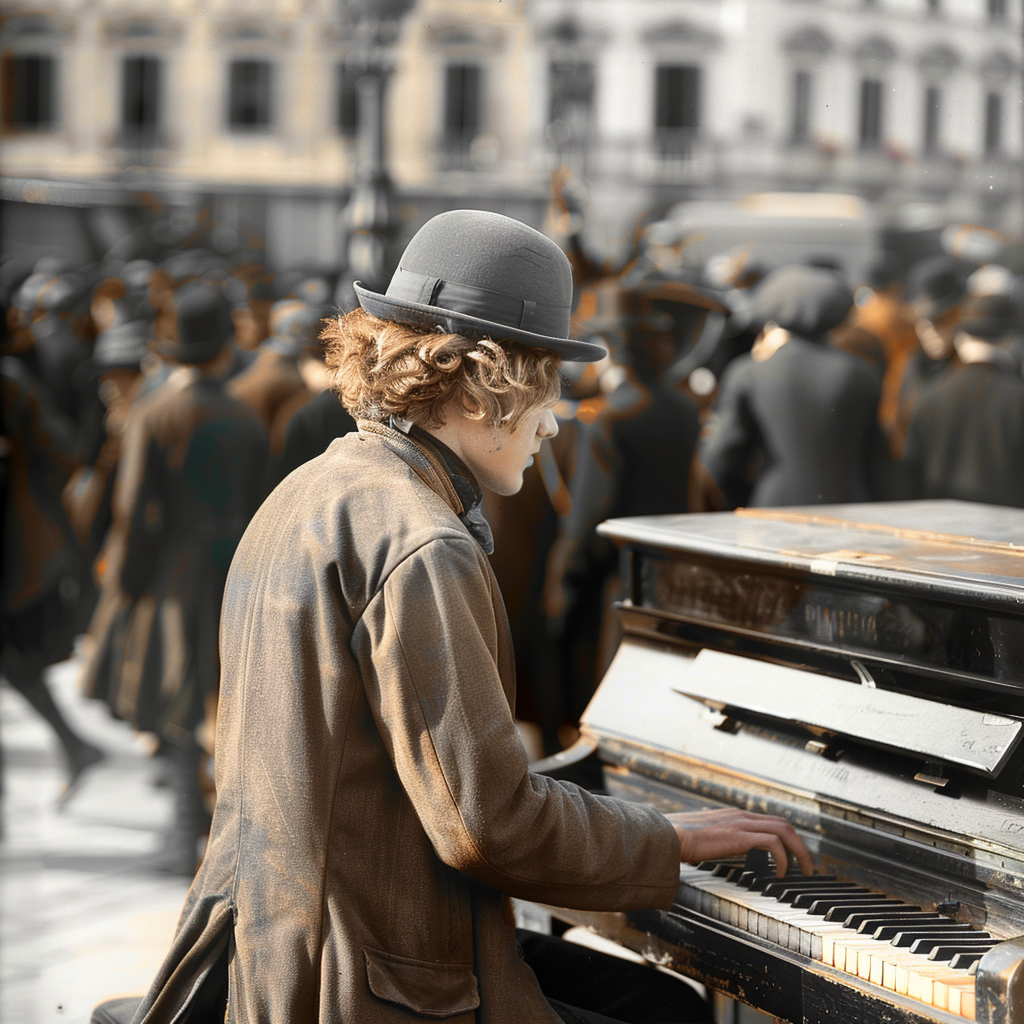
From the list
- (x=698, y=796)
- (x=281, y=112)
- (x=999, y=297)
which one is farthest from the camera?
(x=281, y=112)

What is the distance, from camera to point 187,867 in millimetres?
4602

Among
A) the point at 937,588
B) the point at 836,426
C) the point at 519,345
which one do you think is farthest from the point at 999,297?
the point at 519,345

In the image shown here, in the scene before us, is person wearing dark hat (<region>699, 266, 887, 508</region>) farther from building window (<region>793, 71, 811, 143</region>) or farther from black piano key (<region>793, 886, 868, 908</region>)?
building window (<region>793, 71, 811, 143</region>)

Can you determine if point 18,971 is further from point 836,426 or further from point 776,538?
point 836,426

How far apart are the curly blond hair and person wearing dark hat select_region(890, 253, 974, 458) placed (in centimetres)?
524

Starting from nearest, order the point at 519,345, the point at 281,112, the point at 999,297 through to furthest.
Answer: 1. the point at 519,345
2. the point at 999,297
3. the point at 281,112

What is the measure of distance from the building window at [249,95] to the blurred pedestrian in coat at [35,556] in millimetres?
9921

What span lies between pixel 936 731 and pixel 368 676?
903mm

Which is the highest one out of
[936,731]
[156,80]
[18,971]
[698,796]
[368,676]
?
[156,80]

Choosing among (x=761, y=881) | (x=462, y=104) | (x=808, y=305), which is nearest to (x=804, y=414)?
(x=808, y=305)

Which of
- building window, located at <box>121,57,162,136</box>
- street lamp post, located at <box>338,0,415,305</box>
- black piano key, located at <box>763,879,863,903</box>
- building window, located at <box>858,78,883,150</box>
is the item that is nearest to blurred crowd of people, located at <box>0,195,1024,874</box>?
street lamp post, located at <box>338,0,415,305</box>

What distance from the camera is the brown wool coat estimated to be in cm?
159

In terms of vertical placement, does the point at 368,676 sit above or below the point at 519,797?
above

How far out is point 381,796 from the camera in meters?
1.68
